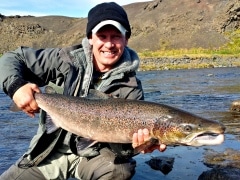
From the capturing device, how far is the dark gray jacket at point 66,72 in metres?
3.36

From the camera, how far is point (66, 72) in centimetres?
343

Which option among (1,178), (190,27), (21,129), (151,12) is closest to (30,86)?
(1,178)

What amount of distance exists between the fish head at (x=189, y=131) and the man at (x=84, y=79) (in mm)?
450

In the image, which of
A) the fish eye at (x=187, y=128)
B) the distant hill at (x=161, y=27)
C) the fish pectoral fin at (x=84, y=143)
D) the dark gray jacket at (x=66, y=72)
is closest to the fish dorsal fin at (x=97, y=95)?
the dark gray jacket at (x=66, y=72)

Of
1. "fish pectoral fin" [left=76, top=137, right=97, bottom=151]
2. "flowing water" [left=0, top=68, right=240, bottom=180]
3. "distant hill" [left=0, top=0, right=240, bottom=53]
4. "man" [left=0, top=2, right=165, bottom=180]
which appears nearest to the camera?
"fish pectoral fin" [left=76, top=137, right=97, bottom=151]

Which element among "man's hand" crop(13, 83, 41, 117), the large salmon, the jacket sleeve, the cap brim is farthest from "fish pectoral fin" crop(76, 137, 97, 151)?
the cap brim

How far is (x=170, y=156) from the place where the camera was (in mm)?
5484

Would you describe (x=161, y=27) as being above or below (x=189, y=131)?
above

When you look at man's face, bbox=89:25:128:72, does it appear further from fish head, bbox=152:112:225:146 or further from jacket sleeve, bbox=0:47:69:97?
fish head, bbox=152:112:225:146

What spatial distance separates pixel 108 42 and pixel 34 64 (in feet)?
2.28

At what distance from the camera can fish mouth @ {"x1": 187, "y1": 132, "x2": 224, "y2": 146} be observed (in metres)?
2.62

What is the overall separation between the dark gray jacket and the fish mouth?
0.79m

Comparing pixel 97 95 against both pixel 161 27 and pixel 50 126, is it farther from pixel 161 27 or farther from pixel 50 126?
pixel 161 27

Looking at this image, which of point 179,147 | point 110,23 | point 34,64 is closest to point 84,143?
point 34,64
